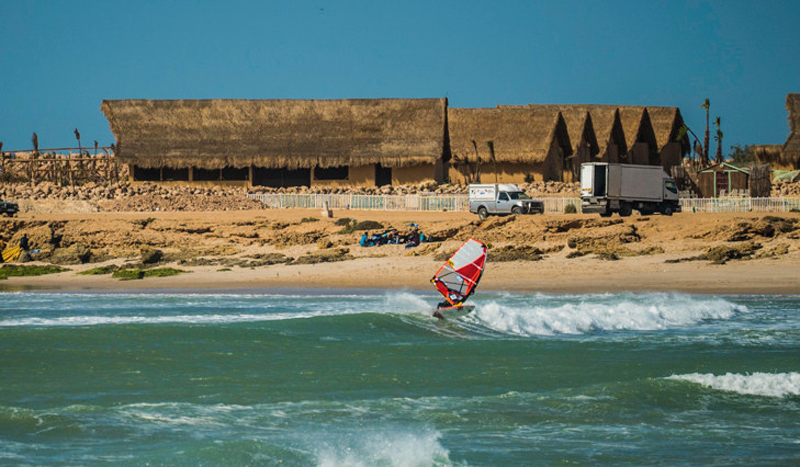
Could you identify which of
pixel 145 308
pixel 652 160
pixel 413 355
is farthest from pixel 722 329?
pixel 652 160

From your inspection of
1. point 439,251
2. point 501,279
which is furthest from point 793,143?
point 501,279

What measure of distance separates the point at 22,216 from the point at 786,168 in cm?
3595

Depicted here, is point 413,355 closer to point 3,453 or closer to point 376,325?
point 376,325

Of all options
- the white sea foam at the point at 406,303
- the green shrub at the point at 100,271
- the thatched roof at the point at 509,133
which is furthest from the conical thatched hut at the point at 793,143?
the green shrub at the point at 100,271

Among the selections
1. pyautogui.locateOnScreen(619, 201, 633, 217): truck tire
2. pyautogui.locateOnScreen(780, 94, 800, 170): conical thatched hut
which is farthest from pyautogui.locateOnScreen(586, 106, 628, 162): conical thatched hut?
pyautogui.locateOnScreen(619, 201, 633, 217): truck tire

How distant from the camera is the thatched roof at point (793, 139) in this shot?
46822 millimetres

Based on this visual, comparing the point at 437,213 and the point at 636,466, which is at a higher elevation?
the point at 437,213

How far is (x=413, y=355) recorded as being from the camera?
14.2m

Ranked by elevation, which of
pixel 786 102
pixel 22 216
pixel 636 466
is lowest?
pixel 636 466

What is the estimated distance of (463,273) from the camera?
17.4 m

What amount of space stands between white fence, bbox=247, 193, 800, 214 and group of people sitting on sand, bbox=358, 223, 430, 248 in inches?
293

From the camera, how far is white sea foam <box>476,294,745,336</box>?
17.3 meters

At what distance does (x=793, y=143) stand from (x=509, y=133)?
14.2m

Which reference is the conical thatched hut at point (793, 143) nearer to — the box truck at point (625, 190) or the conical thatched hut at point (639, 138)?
the conical thatched hut at point (639, 138)
